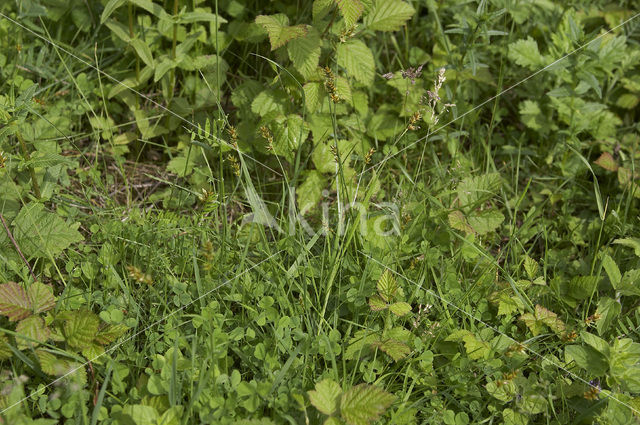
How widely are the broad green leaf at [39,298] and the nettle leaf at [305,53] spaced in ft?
3.91

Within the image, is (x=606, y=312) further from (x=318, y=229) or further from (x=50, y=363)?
(x=50, y=363)

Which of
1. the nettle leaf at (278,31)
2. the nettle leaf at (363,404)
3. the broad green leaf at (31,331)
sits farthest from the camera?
the nettle leaf at (278,31)

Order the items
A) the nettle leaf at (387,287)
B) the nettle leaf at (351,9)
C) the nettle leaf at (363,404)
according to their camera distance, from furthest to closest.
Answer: the nettle leaf at (351,9)
the nettle leaf at (387,287)
the nettle leaf at (363,404)

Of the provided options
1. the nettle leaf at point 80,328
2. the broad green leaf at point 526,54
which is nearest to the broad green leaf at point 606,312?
the broad green leaf at point 526,54

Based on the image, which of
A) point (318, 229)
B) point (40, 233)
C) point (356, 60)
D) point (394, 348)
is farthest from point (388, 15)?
point (40, 233)

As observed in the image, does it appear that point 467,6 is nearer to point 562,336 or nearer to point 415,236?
point 415,236

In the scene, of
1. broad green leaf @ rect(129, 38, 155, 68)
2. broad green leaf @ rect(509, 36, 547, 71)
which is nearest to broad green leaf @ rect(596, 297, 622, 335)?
broad green leaf @ rect(509, 36, 547, 71)

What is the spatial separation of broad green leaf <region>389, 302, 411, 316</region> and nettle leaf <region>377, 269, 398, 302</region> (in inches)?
1.4

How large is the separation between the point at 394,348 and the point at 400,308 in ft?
0.45

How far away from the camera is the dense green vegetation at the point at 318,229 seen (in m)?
1.87

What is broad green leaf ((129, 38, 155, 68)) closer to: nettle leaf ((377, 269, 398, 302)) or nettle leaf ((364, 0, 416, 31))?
nettle leaf ((364, 0, 416, 31))

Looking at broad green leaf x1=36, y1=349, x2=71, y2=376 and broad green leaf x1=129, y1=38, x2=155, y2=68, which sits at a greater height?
broad green leaf x1=129, y1=38, x2=155, y2=68

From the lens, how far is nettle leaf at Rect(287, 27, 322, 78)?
7.91ft

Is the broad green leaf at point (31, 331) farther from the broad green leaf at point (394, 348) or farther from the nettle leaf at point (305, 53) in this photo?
the nettle leaf at point (305, 53)
